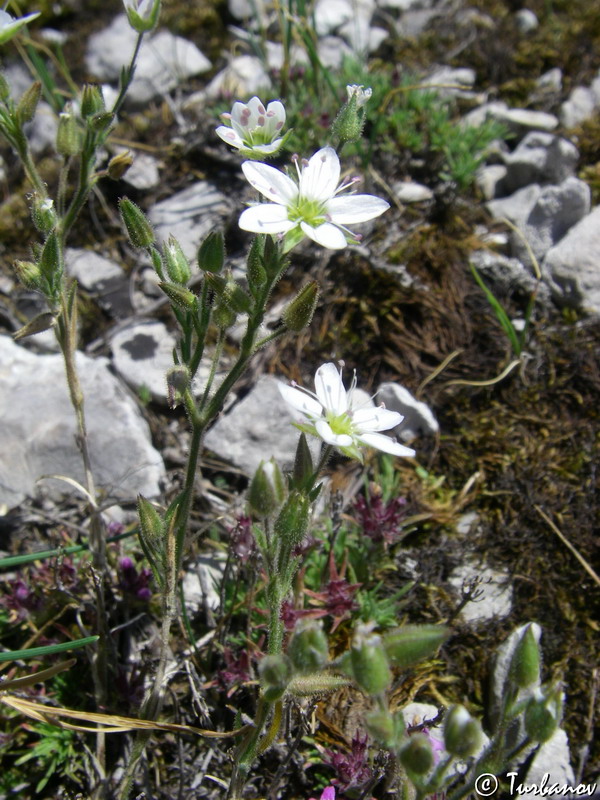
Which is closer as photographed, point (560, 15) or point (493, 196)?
point (493, 196)

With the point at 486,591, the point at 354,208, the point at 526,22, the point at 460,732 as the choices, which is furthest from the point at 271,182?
the point at 526,22

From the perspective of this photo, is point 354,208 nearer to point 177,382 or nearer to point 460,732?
point 177,382

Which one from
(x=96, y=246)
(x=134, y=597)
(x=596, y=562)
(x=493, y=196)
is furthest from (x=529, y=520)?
(x=96, y=246)

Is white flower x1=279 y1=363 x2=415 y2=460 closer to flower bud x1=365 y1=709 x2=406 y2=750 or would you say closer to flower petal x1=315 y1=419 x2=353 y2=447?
flower petal x1=315 y1=419 x2=353 y2=447

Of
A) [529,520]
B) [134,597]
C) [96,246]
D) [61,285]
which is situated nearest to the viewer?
[61,285]

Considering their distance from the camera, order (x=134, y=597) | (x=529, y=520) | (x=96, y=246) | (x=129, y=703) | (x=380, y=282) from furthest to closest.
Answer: (x=96, y=246)
(x=380, y=282)
(x=529, y=520)
(x=134, y=597)
(x=129, y=703)

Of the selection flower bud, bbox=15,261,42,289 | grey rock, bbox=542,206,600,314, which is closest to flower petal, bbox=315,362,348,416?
flower bud, bbox=15,261,42,289

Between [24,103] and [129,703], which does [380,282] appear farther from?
[129,703]

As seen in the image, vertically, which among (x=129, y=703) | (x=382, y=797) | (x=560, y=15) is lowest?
(x=382, y=797)
